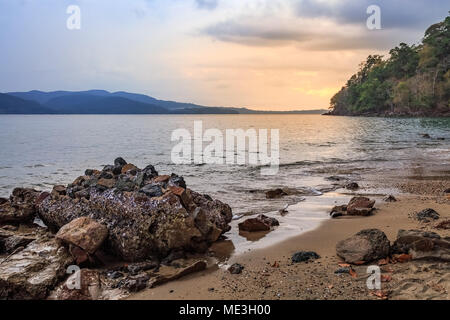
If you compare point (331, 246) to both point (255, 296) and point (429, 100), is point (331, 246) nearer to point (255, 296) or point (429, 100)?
point (255, 296)

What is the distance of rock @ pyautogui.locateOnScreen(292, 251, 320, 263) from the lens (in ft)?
21.4

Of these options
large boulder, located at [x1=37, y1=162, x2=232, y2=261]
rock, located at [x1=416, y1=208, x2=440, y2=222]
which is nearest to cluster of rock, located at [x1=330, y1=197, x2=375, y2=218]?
rock, located at [x1=416, y1=208, x2=440, y2=222]

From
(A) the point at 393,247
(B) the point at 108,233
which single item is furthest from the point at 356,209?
(B) the point at 108,233

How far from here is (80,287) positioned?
18.9 ft

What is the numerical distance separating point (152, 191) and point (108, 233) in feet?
3.98

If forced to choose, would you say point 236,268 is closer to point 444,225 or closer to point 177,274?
point 177,274

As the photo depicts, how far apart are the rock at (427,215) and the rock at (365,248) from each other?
9.28 feet

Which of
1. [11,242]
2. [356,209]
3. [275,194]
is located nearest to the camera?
[11,242]

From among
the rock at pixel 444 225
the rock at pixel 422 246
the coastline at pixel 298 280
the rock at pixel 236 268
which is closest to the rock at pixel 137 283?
the coastline at pixel 298 280

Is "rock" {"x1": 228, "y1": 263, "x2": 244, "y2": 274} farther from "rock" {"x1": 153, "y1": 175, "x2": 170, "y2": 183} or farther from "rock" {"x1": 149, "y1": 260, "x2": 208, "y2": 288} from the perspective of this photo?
"rock" {"x1": 153, "y1": 175, "x2": 170, "y2": 183}

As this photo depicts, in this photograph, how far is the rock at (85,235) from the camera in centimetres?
683

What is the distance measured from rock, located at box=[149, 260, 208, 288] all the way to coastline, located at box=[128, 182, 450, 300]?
10 centimetres
